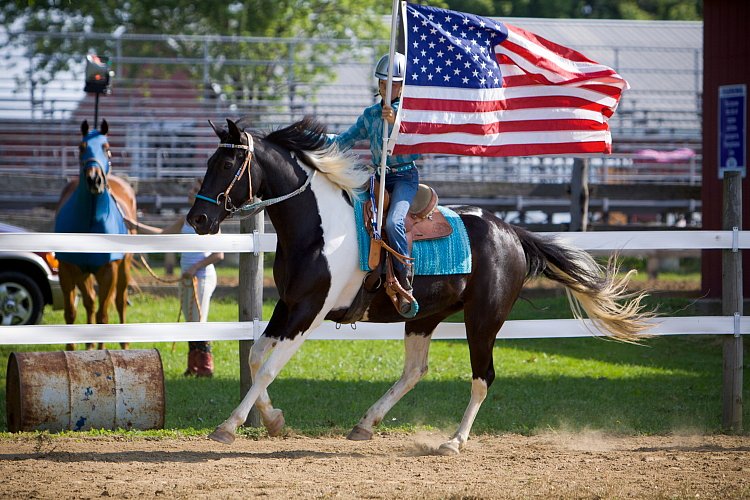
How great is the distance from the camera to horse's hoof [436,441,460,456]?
24.3 feet

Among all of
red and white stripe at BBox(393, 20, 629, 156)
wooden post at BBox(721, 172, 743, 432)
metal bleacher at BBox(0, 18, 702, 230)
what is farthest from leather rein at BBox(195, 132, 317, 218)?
metal bleacher at BBox(0, 18, 702, 230)

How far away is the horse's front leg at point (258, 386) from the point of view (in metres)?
6.81

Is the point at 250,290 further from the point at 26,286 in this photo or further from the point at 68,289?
the point at 26,286

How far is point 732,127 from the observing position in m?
15.8

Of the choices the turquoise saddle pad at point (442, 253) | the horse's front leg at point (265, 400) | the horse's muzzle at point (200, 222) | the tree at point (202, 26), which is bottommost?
the horse's front leg at point (265, 400)

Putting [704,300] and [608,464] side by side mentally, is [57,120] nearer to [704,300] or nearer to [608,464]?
[704,300]

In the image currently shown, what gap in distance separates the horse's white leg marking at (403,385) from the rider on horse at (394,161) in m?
0.91

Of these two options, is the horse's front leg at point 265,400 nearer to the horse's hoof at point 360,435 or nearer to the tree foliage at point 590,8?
→ the horse's hoof at point 360,435

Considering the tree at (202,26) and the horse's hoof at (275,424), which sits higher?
the tree at (202,26)

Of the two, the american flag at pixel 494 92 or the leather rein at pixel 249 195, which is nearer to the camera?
the leather rein at pixel 249 195

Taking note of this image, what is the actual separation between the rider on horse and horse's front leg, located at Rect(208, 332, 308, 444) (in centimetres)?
95

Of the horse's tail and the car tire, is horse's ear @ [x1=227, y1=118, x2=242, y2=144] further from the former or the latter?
the car tire

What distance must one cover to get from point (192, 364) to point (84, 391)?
309 centimetres

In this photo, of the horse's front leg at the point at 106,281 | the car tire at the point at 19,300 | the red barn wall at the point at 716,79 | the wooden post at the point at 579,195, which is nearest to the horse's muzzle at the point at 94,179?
the horse's front leg at the point at 106,281
